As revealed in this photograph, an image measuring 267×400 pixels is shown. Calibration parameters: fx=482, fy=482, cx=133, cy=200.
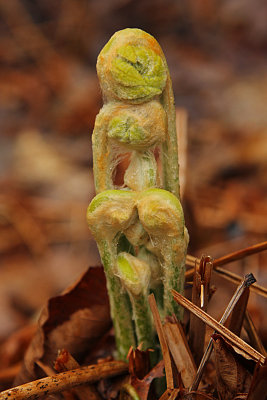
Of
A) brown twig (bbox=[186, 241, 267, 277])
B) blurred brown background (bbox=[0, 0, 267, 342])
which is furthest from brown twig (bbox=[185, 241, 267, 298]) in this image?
blurred brown background (bbox=[0, 0, 267, 342])

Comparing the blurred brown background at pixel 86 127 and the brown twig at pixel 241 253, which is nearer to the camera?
the brown twig at pixel 241 253

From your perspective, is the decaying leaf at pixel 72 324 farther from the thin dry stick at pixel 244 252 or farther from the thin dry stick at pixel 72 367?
the thin dry stick at pixel 244 252

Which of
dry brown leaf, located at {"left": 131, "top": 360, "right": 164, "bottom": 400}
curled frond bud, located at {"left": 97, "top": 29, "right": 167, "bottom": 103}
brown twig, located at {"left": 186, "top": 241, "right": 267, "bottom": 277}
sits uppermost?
curled frond bud, located at {"left": 97, "top": 29, "right": 167, "bottom": 103}

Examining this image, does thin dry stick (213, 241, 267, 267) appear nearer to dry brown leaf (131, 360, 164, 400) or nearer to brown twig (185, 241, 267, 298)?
brown twig (185, 241, 267, 298)

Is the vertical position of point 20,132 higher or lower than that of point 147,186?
higher

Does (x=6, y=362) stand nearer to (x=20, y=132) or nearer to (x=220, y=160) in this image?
(x=220, y=160)

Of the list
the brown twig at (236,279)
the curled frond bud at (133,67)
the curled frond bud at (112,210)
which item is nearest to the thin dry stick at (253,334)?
the brown twig at (236,279)

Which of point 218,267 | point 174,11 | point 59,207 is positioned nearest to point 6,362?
point 218,267
